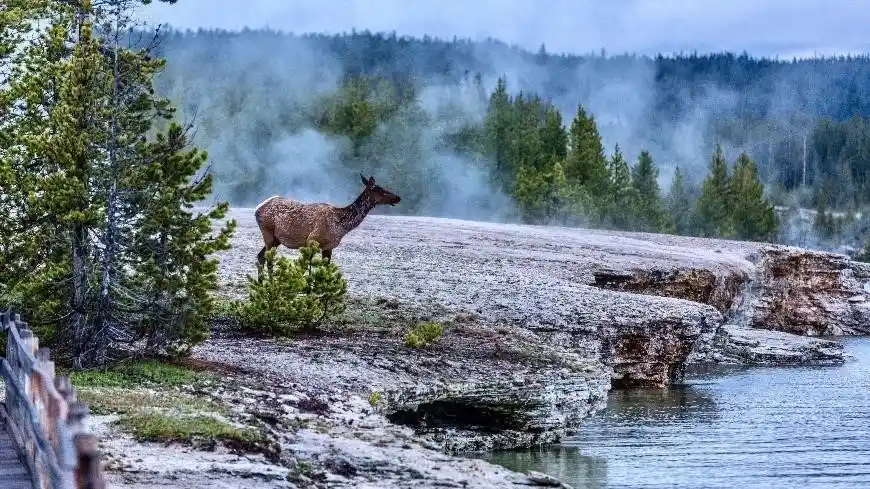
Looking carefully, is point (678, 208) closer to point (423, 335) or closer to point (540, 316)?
point (540, 316)

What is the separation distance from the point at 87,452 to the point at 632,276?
3341 cm

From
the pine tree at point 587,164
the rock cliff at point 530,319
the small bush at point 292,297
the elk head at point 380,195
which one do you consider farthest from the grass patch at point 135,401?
the pine tree at point 587,164

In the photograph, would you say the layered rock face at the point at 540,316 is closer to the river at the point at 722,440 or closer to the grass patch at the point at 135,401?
the river at the point at 722,440

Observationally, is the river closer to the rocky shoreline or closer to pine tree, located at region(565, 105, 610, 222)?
the rocky shoreline

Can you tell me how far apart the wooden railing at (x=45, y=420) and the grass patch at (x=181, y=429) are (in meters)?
1.60

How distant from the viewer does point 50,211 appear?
70.8 feet

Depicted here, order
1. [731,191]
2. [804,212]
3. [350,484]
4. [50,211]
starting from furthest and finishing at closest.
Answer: [804,212]
[731,191]
[50,211]
[350,484]

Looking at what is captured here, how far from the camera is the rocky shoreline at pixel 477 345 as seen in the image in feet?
58.5

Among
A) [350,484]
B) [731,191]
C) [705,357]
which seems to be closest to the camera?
[350,484]

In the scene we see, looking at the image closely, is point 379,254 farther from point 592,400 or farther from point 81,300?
point 81,300

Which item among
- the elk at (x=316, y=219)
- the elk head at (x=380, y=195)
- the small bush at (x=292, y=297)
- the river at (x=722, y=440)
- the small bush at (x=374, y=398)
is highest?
the elk head at (x=380, y=195)

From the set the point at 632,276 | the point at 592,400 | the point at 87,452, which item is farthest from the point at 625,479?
the point at 632,276

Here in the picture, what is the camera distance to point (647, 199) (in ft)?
354

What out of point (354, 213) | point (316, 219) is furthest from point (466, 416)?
point (316, 219)
